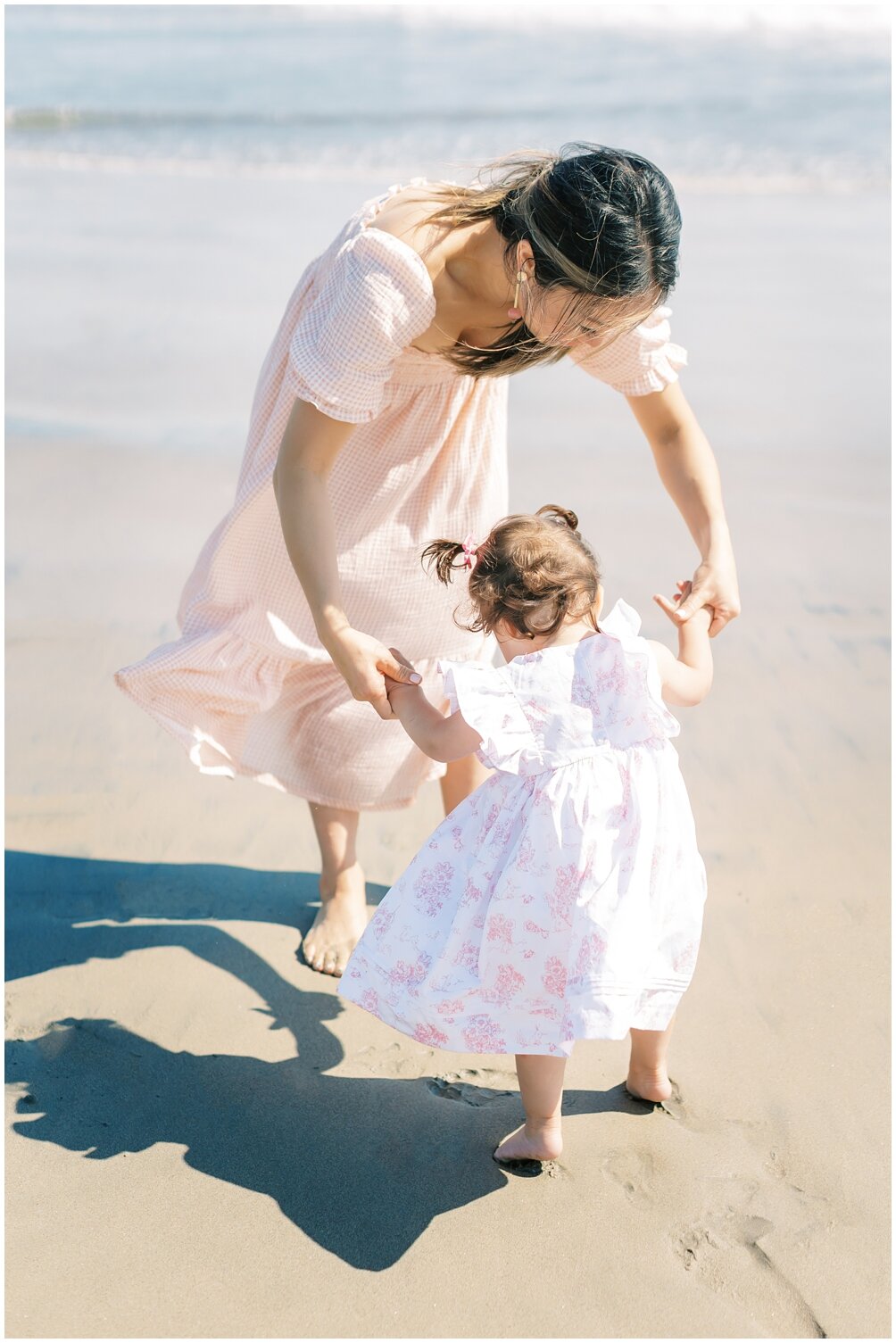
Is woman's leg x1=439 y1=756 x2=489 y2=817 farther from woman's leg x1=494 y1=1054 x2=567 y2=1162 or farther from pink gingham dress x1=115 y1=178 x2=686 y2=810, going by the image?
woman's leg x1=494 y1=1054 x2=567 y2=1162

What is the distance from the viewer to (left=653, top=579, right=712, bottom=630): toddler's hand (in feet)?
7.52

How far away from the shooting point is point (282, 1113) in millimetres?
2312

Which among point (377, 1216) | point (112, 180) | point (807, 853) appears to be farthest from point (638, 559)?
point (112, 180)

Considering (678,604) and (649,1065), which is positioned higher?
(678,604)

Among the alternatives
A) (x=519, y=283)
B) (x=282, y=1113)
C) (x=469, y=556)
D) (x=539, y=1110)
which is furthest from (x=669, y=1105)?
(x=519, y=283)

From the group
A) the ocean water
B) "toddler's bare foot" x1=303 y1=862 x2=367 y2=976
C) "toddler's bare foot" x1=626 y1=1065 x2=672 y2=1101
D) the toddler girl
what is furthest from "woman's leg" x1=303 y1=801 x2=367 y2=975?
the ocean water

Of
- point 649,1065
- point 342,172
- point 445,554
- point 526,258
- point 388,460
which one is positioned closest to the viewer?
point 526,258

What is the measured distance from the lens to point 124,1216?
207cm

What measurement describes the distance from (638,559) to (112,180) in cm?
690

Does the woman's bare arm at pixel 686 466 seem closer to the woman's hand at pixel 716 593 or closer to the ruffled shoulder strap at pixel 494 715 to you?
the woman's hand at pixel 716 593

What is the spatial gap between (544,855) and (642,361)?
3.34ft

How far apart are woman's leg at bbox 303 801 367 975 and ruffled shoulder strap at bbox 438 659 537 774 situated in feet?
2.74

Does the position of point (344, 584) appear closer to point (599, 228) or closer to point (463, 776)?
point (463, 776)

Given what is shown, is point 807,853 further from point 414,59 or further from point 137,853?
point 414,59
